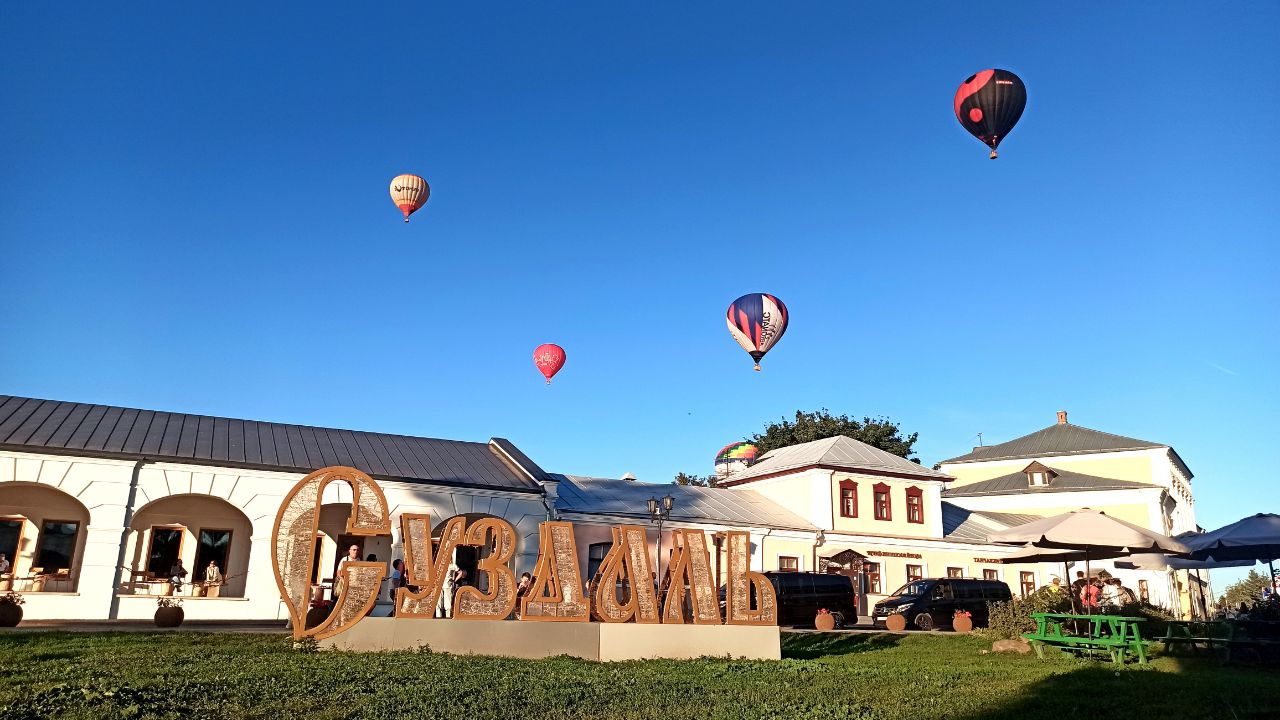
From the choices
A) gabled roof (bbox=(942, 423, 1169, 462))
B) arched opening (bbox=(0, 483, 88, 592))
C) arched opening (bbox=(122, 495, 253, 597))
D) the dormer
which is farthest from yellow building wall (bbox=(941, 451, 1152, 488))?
arched opening (bbox=(0, 483, 88, 592))

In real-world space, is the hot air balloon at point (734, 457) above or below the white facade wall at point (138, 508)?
above

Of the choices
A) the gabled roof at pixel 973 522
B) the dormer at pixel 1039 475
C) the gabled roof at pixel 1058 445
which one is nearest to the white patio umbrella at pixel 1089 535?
the gabled roof at pixel 973 522

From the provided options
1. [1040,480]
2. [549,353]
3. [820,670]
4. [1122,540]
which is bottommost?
[820,670]

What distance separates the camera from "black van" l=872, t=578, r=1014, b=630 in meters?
25.8

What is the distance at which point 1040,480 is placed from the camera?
45344 mm

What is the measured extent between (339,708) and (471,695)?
1.42 metres

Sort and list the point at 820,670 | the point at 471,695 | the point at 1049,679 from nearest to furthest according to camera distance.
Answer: the point at 471,695
the point at 1049,679
the point at 820,670

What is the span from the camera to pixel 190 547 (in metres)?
23.3

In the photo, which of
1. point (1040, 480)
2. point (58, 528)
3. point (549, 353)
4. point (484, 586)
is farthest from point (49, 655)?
point (1040, 480)

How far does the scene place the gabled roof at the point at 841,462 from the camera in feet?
115

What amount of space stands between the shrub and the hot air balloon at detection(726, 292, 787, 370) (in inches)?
532

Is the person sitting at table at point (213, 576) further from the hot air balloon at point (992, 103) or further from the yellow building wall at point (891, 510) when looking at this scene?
the hot air balloon at point (992, 103)

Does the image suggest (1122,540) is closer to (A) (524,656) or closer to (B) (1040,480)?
(A) (524,656)

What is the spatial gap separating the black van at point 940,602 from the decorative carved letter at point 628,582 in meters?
14.3
